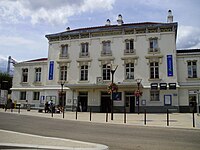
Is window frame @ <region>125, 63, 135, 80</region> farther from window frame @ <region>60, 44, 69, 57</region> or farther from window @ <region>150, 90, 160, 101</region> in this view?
window frame @ <region>60, 44, 69, 57</region>

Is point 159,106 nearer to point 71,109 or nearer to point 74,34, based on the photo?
point 71,109

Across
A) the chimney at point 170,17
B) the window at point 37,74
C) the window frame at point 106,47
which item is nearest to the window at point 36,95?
the window at point 37,74

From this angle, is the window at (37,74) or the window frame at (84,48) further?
the window at (37,74)

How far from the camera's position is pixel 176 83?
30.3 metres

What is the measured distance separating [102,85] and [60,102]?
323 inches

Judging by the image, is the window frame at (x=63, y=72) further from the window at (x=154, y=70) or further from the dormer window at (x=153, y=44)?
the dormer window at (x=153, y=44)

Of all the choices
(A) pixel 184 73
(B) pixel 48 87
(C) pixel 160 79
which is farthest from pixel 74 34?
(A) pixel 184 73

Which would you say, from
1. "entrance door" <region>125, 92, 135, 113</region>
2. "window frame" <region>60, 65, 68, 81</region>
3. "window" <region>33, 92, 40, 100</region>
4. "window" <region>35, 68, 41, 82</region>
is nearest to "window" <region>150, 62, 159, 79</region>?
"entrance door" <region>125, 92, 135, 113</region>

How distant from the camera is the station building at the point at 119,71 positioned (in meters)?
30.8

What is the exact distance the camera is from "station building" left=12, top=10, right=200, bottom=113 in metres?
30.8

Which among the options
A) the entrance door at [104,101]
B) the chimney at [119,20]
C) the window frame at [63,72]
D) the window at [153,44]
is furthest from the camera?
the chimney at [119,20]

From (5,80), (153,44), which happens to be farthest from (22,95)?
(153,44)

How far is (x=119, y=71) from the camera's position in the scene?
109 feet

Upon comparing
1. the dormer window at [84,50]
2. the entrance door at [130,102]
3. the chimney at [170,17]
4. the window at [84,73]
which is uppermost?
the chimney at [170,17]
